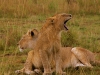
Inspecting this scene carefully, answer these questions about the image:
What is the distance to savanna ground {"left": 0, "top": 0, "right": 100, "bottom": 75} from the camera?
19.8ft

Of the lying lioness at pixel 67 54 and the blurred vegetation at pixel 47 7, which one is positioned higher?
the blurred vegetation at pixel 47 7

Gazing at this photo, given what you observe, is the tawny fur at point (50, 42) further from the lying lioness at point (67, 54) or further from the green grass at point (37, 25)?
the green grass at point (37, 25)

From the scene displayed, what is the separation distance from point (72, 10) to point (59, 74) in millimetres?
6752

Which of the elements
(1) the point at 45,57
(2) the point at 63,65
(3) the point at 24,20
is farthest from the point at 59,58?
(3) the point at 24,20

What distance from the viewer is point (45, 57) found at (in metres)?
4.45

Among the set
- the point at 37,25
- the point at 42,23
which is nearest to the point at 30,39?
the point at 37,25

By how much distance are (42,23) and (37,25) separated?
0.47m

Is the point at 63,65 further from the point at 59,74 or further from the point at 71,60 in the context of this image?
the point at 59,74

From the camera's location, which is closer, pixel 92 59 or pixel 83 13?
pixel 92 59

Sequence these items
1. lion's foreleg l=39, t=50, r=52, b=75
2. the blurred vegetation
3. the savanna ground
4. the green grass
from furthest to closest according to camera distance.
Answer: the blurred vegetation
the savanna ground
the green grass
lion's foreleg l=39, t=50, r=52, b=75

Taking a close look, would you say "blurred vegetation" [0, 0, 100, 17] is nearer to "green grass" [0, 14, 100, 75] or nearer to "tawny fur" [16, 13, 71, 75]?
"green grass" [0, 14, 100, 75]

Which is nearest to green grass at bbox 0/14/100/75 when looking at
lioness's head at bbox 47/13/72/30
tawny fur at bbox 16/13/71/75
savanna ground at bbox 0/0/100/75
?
savanna ground at bbox 0/0/100/75

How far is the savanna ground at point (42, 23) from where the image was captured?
237 inches

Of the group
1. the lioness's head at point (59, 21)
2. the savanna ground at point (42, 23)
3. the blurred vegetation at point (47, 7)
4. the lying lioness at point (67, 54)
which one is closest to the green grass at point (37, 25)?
the savanna ground at point (42, 23)
